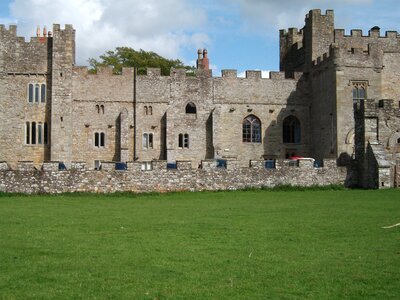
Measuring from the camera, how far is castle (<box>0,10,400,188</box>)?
1773 inches

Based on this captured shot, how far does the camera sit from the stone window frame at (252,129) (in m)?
50.2

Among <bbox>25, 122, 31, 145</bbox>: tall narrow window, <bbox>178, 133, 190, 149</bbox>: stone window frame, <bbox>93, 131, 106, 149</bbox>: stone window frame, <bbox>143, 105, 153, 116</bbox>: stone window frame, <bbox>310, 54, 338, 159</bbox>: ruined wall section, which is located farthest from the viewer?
<bbox>178, 133, 190, 149</bbox>: stone window frame

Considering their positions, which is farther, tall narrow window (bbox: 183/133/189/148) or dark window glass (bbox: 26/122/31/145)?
tall narrow window (bbox: 183/133/189/148)

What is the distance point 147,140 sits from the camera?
4844cm

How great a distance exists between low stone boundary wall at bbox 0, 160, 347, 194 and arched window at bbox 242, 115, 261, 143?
1832 centimetres

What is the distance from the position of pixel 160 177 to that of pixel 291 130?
23.4 m

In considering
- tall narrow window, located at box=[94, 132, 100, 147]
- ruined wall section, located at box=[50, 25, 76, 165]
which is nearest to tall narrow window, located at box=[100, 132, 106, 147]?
tall narrow window, located at box=[94, 132, 100, 147]

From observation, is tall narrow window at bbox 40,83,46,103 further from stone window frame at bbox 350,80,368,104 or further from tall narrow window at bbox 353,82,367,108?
tall narrow window at bbox 353,82,367,108

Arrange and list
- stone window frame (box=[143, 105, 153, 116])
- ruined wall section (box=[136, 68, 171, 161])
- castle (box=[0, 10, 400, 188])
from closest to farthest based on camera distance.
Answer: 1. castle (box=[0, 10, 400, 188])
2. ruined wall section (box=[136, 68, 171, 161])
3. stone window frame (box=[143, 105, 153, 116])

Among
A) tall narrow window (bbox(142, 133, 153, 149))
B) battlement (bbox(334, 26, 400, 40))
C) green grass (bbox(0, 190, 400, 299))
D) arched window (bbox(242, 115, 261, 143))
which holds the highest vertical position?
battlement (bbox(334, 26, 400, 40))

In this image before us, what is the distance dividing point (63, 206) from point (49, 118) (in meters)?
25.7

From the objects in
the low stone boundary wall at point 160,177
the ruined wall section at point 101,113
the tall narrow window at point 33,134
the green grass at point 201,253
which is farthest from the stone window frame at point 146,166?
the tall narrow window at point 33,134

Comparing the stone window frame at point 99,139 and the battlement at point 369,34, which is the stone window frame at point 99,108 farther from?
the battlement at point 369,34

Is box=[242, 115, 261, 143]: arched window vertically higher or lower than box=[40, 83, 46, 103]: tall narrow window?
lower
